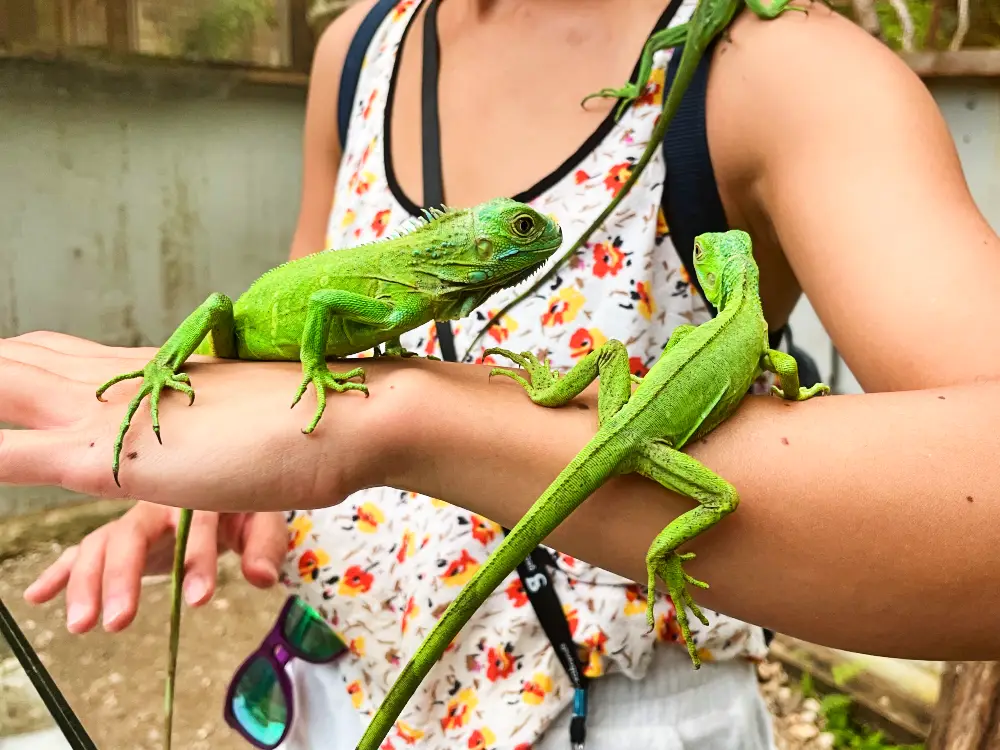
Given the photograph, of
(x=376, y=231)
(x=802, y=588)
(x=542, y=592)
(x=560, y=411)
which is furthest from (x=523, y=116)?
(x=802, y=588)

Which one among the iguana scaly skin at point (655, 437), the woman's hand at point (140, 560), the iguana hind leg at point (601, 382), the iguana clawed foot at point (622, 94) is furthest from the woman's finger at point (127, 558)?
the iguana clawed foot at point (622, 94)

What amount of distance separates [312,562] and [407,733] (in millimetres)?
349

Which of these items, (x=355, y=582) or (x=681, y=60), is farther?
(x=355, y=582)

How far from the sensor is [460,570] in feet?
3.82

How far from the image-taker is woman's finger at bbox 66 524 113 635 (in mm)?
1132

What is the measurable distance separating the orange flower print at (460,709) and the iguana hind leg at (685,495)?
515mm

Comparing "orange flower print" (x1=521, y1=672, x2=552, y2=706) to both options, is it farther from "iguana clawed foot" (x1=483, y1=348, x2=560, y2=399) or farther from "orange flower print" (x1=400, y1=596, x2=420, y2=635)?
"iguana clawed foot" (x1=483, y1=348, x2=560, y2=399)

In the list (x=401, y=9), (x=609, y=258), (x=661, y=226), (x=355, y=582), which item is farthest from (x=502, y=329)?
(x=401, y=9)

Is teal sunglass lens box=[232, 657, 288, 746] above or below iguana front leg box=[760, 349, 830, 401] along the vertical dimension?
below

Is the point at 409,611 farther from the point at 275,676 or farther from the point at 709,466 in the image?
the point at 709,466

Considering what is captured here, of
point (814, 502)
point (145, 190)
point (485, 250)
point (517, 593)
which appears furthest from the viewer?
point (145, 190)

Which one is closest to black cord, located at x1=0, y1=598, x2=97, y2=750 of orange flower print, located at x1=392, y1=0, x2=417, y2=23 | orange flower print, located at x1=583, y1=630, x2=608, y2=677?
orange flower print, located at x1=583, y1=630, x2=608, y2=677

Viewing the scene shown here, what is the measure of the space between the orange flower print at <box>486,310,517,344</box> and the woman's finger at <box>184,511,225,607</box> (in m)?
0.65

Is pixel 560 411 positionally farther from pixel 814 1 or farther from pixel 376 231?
pixel 814 1
